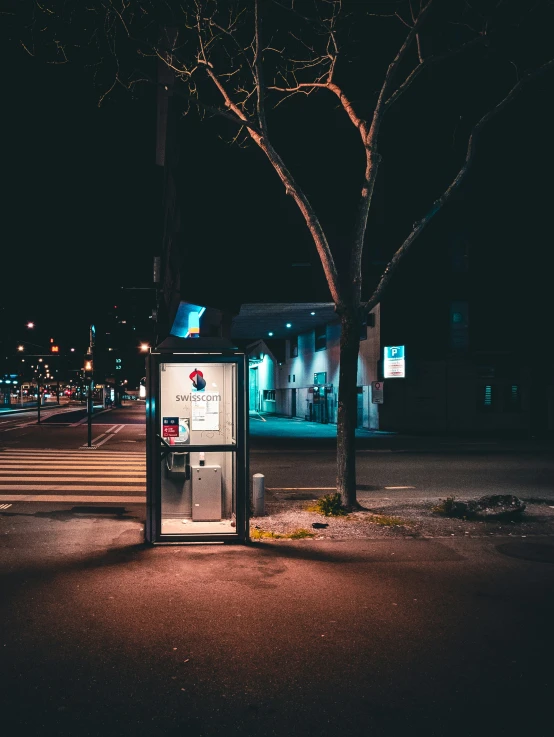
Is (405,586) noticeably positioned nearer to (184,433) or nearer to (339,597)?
(339,597)

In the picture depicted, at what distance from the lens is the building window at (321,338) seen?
1538 inches

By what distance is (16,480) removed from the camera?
1257 centimetres

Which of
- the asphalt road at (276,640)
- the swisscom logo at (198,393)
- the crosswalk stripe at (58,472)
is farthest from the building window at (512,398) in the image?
the swisscom logo at (198,393)

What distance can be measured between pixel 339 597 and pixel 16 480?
9.58 meters

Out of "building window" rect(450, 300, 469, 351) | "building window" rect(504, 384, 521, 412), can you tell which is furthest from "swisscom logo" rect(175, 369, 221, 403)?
"building window" rect(504, 384, 521, 412)

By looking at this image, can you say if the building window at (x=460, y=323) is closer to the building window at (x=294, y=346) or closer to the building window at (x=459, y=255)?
the building window at (x=459, y=255)

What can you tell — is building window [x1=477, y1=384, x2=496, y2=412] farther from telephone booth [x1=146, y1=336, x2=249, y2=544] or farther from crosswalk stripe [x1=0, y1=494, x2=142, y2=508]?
telephone booth [x1=146, y1=336, x2=249, y2=544]

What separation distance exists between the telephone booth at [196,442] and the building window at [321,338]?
3056 cm

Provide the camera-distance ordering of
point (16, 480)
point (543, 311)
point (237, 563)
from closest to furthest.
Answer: point (237, 563) → point (16, 480) → point (543, 311)

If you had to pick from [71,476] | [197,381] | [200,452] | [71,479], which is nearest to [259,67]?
[197,381]

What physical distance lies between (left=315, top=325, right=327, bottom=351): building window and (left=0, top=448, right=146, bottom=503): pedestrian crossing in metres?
22.5

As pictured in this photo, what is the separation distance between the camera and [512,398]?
1246 inches

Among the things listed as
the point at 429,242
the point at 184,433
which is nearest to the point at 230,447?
the point at 184,433

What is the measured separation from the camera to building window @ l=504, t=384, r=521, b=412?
3150cm
